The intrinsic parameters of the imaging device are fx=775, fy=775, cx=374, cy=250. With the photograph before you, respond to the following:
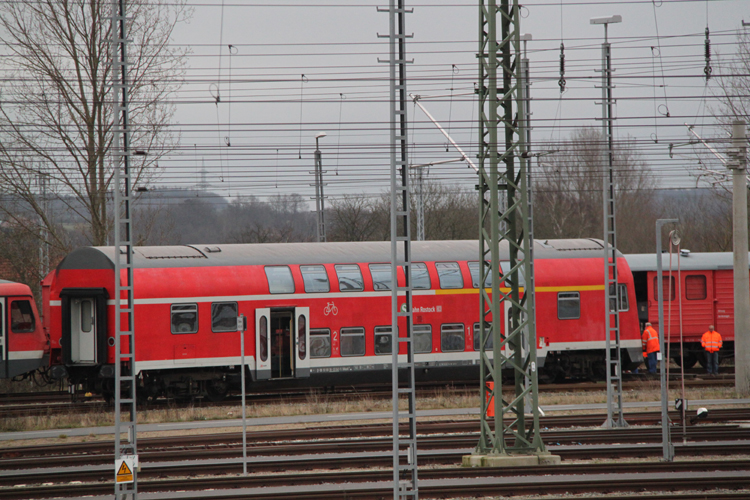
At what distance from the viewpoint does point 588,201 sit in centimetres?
6444

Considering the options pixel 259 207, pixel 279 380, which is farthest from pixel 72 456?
pixel 259 207

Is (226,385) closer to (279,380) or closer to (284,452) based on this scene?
(279,380)

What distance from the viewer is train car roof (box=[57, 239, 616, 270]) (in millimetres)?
21219

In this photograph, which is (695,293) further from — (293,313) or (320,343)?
(293,313)

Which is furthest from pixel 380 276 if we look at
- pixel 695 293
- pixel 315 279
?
pixel 695 293

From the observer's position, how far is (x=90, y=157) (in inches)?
1017

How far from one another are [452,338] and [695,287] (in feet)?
35.4

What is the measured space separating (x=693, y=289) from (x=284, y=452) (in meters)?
18.8

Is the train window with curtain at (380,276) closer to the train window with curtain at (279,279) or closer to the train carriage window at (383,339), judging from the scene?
the train carriage window at (383,339)

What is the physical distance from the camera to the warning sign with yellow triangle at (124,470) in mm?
10109

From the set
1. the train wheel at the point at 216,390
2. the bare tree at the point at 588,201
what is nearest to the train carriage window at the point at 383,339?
the train wheel at the point at 216,390

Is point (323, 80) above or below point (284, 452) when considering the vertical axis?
above

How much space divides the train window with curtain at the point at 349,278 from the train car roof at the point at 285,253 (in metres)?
0.23

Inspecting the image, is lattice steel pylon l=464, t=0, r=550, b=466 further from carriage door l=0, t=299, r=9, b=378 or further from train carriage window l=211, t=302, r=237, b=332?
carriage door l=0, t=299, r=9, b=378
